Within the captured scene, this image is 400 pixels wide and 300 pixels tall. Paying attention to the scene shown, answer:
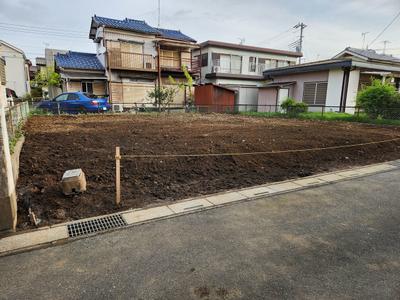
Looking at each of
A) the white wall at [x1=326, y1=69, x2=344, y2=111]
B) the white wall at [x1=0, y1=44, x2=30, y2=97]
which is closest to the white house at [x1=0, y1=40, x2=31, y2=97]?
the white wall at [x1=0, y1=44, x2=30, y2=97]

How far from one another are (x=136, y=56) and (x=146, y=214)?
62.1 ft

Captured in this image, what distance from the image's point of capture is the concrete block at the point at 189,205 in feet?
11.5

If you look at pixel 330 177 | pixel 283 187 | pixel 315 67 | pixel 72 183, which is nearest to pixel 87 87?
pixel 315 67

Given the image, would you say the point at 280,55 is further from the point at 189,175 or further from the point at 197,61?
the point at 189,175

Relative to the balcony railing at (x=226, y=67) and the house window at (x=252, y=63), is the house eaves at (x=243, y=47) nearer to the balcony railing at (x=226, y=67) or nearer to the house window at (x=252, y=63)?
the house window at (x=252, y=63)

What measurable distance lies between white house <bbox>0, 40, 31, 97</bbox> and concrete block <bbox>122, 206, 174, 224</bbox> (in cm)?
2901

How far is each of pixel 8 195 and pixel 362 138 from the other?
9.23m

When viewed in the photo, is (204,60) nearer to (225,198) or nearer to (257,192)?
(257,192)

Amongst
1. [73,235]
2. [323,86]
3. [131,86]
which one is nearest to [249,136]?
[73,235]

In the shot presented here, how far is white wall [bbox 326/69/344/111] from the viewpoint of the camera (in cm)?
1648

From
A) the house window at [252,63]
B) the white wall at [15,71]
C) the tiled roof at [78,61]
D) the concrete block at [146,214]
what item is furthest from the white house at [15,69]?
the concrete block at [146,214]

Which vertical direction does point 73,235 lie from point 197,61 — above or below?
below

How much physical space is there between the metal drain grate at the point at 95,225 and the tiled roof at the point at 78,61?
18577mm

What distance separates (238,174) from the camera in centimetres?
509
